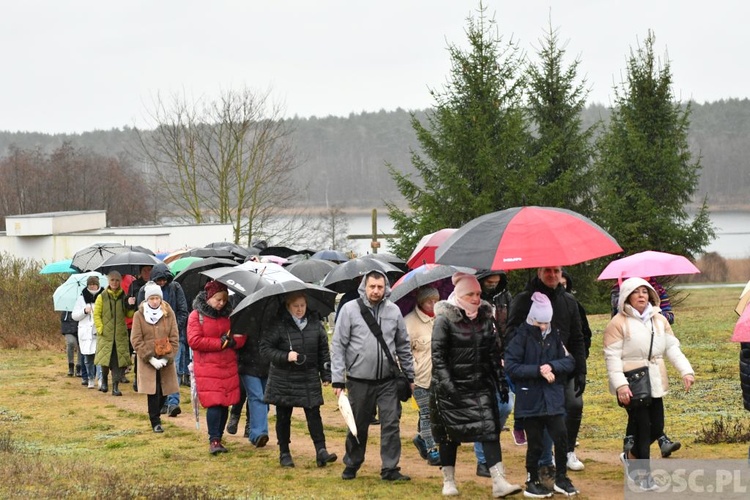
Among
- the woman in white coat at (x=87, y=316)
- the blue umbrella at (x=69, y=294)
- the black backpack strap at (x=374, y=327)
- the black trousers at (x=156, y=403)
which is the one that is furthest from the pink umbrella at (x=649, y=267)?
the blue umbrella at (x=69, y=294)

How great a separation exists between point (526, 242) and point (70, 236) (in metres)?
44.6

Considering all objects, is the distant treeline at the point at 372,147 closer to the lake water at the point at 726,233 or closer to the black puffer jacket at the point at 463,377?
the lake water at the point at 726,233

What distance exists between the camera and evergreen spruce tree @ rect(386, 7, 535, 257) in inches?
1001

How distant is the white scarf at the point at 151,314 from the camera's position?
42.7 feet

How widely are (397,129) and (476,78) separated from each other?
5153 inches

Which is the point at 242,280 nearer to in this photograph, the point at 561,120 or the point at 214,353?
the point at 214,353

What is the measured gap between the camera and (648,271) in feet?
34.4

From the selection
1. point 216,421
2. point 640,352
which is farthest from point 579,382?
point 216,421

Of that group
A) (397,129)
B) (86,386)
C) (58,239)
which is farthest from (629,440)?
(397,129)

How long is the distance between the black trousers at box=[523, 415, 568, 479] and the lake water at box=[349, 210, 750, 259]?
158ft

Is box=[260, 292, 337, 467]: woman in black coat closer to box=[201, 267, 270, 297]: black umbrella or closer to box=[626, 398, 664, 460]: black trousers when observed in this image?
box=[201, 267, 270, 297]: black umbrella

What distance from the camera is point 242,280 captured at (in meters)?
11.4

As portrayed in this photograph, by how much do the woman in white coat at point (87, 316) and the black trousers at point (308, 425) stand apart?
772 cm

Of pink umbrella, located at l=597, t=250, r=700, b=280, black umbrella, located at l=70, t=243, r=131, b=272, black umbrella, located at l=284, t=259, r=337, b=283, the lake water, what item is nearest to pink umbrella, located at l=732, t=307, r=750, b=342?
pink umbrella, located at l=597, t=250, r=700, b=280
